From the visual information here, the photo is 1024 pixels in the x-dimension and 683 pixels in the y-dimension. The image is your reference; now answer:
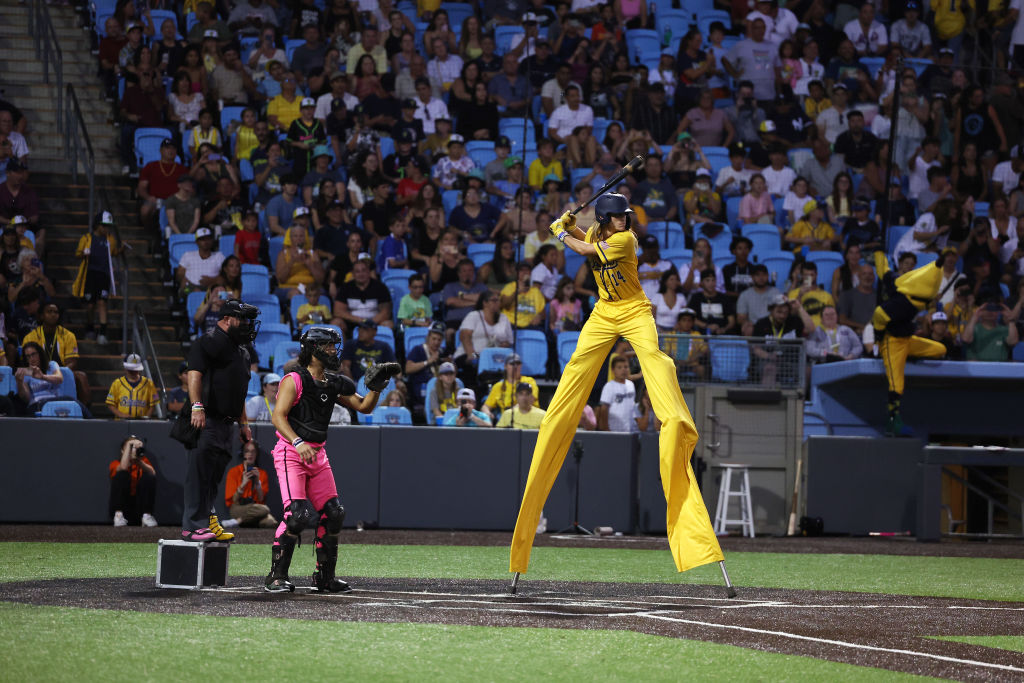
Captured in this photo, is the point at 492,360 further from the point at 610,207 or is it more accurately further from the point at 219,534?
the point at 610,207

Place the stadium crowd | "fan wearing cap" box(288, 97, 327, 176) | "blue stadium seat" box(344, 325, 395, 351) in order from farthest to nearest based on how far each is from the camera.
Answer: "fan wearing cap" box(288, 97, 327, 176), the stadium crowd, "blue stadium seat" box(344, 325, 395, 351)

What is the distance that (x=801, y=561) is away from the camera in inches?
487

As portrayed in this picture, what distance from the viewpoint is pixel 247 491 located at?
14398mm

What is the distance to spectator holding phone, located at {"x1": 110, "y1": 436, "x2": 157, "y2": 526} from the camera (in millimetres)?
14227

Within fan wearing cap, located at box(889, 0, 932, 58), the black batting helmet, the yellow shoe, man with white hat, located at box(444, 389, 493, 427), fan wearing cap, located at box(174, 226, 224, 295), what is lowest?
the yellow shoe

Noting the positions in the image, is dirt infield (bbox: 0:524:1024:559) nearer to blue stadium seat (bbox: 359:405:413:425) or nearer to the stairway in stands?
blue stadium seat (bbox: 359:405:413:425)

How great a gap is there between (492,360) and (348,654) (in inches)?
400

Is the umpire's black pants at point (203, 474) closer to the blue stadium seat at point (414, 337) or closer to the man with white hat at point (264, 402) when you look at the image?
the man with white hat at point (264, 402)

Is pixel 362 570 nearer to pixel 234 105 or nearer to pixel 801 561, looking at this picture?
pixel 801 561

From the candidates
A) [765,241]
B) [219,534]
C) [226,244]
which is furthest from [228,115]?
[219,534]

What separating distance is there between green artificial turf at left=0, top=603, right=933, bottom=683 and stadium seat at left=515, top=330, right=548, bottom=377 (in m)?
9.38

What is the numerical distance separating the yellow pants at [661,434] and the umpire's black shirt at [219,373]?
234cm

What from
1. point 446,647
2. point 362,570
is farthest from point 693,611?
point 362,570

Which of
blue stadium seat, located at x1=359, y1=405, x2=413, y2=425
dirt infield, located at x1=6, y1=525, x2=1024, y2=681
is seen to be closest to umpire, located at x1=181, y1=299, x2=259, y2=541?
dirt infield, located at x1=6, y1=525, x2=1024, y2=681
